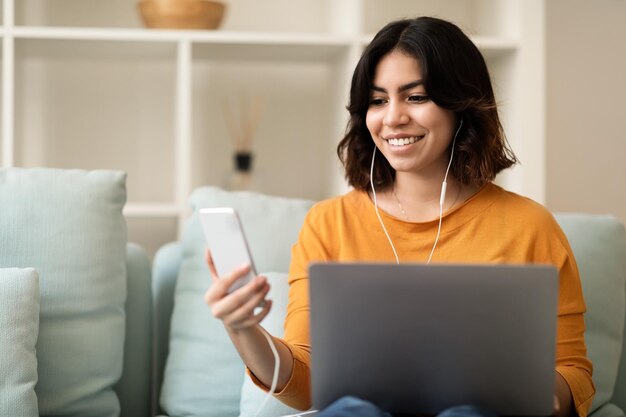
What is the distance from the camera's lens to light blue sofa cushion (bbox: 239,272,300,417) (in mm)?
1740

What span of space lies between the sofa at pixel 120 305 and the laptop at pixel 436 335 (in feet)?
1.93

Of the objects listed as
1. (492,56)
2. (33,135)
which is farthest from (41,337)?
(492,56)

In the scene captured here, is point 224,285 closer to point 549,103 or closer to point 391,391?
point 391,391

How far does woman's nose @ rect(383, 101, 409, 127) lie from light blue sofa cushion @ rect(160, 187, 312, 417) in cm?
46

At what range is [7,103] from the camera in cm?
239

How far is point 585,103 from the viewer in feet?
9.61

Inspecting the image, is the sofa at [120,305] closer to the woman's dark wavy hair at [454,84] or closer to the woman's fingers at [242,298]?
the woman's dark wavy hair at [454,84]

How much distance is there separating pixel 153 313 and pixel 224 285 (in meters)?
0.92

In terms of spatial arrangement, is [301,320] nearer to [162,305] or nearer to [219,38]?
[162,305]

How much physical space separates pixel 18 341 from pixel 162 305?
0.48 meters

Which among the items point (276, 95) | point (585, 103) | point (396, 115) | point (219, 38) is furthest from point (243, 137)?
point (396, 115)

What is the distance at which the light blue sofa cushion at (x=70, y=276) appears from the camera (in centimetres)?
183

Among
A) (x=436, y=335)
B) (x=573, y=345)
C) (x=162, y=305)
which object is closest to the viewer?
(x=436, y=335)

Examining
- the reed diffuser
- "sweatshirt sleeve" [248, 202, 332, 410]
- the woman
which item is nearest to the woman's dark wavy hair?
the woman
